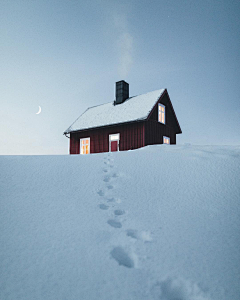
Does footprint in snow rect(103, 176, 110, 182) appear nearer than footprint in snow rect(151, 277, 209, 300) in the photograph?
No

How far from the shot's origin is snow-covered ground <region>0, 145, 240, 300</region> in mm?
1943

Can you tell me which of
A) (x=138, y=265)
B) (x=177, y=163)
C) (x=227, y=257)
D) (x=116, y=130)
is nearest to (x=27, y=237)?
(x=138, y=265)

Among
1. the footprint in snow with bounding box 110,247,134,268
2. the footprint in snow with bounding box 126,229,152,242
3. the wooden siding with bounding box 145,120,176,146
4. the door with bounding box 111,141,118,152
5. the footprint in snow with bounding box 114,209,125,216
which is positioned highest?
the wooden siding with bounding box 145,120,176,146

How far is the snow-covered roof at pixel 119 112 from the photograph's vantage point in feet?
39.0

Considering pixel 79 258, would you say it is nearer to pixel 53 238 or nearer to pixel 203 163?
pixel 53 238

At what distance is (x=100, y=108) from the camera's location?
15.3 metres

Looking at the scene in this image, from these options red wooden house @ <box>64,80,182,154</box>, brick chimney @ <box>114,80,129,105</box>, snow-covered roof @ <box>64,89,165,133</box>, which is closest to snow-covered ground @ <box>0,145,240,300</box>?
red wooden house @ <box>64,80,182,154</box>

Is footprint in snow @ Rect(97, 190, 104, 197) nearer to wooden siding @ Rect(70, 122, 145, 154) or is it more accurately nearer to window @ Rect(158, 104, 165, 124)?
wooden siding @ Rect(70, 122, 145, 154)

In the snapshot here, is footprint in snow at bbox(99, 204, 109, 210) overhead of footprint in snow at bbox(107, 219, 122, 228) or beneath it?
overhead

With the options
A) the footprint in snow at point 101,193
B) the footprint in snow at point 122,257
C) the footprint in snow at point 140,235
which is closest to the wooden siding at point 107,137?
the footprint in snow at point 101,193

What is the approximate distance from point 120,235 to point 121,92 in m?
12.9

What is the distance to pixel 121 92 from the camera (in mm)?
14484

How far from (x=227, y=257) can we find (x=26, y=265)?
6.73 ft

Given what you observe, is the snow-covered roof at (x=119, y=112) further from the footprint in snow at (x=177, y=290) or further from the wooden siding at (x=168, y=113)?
the footprint in snow at (x=177, y=290)
